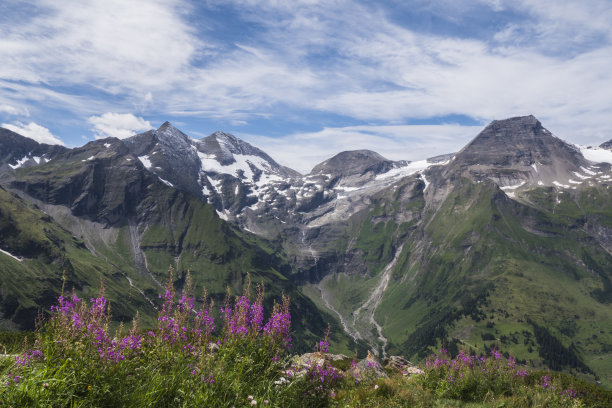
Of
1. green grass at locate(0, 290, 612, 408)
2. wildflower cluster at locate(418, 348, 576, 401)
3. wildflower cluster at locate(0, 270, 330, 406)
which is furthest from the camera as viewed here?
wildflower cluster at locate(418, 348, 576, 401)

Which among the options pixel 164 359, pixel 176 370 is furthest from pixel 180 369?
pixel 164 359

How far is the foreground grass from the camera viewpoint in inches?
278

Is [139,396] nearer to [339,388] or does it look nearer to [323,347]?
[323,347]

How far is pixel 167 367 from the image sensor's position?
8.61m

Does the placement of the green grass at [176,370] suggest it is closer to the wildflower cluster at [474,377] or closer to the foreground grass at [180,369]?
the foreground grass at [180,369]

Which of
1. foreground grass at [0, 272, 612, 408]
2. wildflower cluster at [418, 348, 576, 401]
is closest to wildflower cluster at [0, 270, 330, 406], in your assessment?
foreground grass at [0, 272, 612, 408]

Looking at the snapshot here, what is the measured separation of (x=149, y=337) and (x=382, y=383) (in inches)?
371

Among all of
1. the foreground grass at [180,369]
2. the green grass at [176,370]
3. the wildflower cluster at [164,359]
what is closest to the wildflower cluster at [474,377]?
the foreground grass at [180,369]

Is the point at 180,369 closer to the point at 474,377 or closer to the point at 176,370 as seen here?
the point at 176,370

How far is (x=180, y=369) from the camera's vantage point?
8.33 meters

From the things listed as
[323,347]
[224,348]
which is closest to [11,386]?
[224,348]

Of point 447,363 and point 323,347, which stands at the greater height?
point 323,347

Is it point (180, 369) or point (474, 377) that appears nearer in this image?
point (180, 369)

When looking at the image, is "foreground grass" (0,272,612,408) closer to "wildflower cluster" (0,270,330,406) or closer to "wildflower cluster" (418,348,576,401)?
"wildflower cluster" (0,270,330,406)
